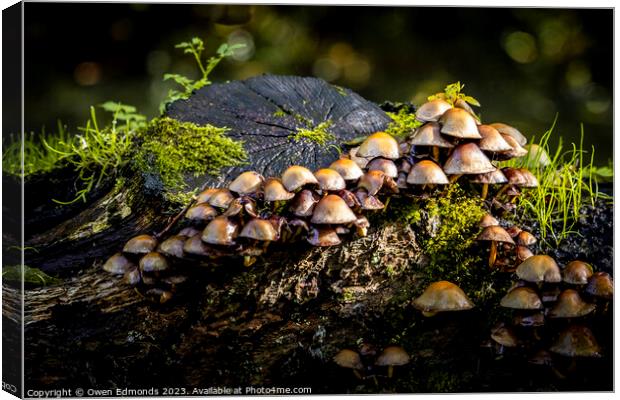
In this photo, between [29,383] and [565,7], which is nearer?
[29,383]

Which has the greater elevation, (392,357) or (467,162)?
(467,162)

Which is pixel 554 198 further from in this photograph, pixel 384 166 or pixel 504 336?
pixel 384 166

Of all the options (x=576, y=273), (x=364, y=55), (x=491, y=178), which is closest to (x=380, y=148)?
(x=491, y=178)

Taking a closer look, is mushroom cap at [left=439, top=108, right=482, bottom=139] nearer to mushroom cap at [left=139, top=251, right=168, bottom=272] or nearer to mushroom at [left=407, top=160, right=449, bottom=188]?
mushroom at [left=407, top=160, right=449, bottom=188]

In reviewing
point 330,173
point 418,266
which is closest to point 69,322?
point 330,173

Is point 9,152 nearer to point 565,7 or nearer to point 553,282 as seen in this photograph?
point 553,282

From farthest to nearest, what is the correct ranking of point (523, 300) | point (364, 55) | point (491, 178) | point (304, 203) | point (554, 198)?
point (364, 55)
point (554, 198)
point (491, 178)
point (523, 300)
point (304, 203)
